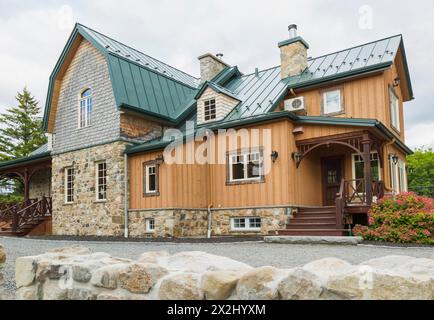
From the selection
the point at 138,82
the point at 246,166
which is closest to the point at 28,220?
the point at 138,82

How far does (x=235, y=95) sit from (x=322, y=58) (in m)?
4.01

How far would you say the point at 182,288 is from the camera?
325 cm

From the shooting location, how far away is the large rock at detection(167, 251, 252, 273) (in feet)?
11.6

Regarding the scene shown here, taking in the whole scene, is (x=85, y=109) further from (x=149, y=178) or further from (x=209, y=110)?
(x=209, y=110)

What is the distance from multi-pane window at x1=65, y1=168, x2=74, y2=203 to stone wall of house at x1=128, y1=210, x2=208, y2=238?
433 centimetres

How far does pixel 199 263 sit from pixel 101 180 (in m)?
14.1

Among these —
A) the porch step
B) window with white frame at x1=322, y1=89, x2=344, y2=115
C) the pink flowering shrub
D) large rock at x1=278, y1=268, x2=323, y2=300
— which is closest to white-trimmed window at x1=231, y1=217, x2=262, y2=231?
the porch step

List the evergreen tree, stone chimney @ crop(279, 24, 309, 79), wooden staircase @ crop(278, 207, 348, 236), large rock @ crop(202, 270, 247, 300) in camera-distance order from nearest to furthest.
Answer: large rock @ crop(202, 270, 247, 300) < wooden staircase @ crop(278, 207, 348, 236) < stone chimney @ crop(279, 24, 309, 79) < the evergreen tree

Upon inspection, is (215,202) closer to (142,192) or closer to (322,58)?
(142,192)

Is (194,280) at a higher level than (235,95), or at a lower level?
lower

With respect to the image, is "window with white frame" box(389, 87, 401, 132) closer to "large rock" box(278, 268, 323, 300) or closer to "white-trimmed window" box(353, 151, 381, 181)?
"white-trimmed window" box(353, 151, 381, 181)
